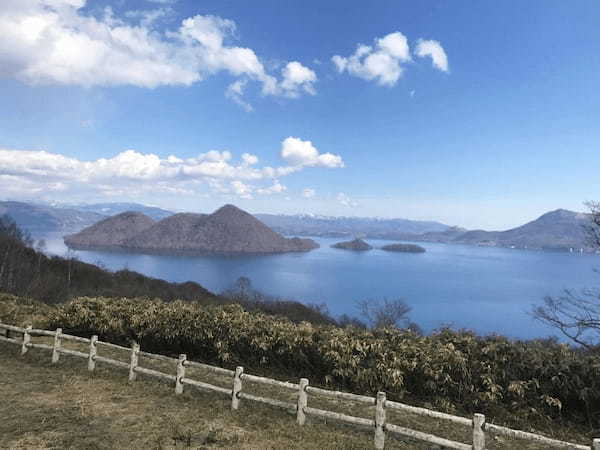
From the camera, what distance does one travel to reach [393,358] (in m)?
10.2

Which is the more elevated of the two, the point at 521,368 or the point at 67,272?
the point at 521,368

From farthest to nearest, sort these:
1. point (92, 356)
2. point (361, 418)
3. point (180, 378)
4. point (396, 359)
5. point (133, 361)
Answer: point (92, 356)
point (133, 361)
point (396, 359)
point (180, 378)
point (361, 418)

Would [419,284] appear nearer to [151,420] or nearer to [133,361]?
[133,361]

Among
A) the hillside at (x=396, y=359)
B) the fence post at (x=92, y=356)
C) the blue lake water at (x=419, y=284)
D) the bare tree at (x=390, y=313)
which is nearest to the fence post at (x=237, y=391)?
the hillside at (x=396, y=359)

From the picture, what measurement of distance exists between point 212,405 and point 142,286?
240 ft

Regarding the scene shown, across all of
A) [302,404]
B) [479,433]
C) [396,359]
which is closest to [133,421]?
[302,404]

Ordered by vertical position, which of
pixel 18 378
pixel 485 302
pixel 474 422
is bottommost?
pixel 485 302

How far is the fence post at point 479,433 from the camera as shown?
21.5 feet

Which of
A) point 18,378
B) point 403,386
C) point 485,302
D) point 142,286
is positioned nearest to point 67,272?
point 142,286

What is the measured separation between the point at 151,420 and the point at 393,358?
626 cm

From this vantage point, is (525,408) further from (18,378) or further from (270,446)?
(18,378)

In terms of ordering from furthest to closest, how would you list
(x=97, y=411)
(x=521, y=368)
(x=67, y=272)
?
(x=67, y=272)
(x=521, y=368)
(x=97, y=411)

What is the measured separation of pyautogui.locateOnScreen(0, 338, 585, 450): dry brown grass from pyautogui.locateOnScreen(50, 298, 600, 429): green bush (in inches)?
37.9

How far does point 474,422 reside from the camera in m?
6.68
